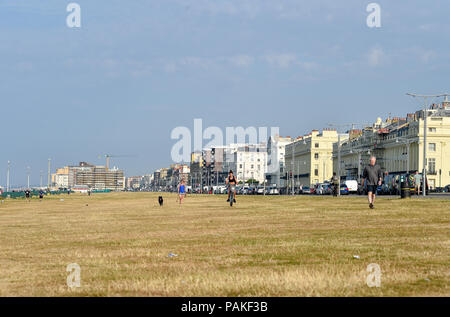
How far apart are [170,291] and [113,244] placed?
6.05 m

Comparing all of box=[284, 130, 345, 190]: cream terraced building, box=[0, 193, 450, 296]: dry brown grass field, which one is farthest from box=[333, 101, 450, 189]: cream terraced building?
box=[0, 193, 450, 296]: dry brown grass field

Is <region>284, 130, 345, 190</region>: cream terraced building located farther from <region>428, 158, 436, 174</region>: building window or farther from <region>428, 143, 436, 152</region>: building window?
<region>428, 158, 436, 174</region>: building window

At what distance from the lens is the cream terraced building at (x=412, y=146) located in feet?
402

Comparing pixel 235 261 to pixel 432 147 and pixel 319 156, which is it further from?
pixel 319 156

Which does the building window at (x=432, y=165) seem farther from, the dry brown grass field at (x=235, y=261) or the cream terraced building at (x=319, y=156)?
the dry brown grass field at (x=235, y=261)

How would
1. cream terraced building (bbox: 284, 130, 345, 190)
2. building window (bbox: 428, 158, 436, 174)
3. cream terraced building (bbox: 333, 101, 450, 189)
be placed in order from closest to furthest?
cream terraced building (bbox: 333, 101, 450, 189), building window (bbox: 428, 158, 436, 174), cream terraced building (bbox: 284, 130, 345, 190)

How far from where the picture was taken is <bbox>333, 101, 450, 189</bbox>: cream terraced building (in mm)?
122500

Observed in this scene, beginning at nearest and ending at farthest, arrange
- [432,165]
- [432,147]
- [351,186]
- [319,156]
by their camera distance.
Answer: [351,186], [432,165], [432,147], [319,156]

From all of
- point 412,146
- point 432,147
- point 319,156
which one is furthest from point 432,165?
point 319,156

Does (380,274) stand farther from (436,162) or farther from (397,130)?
(397,130)

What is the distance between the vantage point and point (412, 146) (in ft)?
418

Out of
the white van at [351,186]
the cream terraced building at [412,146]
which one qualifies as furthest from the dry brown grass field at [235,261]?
the cream terraced building at [412,146]

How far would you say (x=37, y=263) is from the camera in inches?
395
